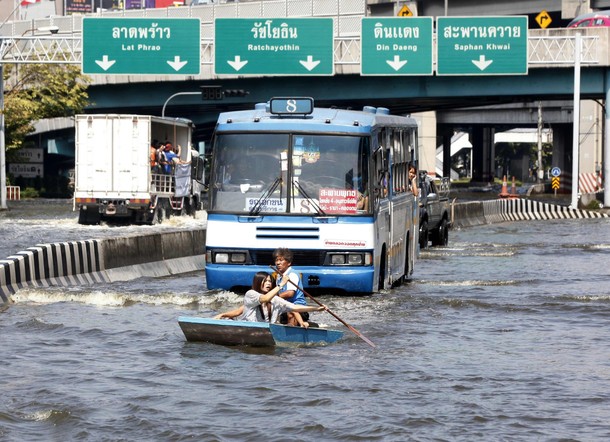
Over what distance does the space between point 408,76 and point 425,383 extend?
147ft

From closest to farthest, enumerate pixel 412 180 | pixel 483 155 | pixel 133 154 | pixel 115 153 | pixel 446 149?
pixel 412 180 → pixel 133 154 → pixel 115 153 → pixel 446 149 → pixel 483 155

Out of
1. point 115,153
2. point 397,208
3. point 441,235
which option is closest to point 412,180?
point 397,208

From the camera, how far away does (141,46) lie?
53.1m

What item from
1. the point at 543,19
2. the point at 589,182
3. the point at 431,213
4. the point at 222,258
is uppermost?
the point at 543,19

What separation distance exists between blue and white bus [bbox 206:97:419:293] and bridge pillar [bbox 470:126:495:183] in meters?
111

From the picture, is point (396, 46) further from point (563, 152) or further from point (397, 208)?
point (563, 152)

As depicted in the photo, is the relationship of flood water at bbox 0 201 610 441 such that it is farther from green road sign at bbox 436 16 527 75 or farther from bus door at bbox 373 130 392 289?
green road sign at bbox 436 16 527 75

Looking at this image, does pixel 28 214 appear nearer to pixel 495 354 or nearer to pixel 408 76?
pixel 408 76

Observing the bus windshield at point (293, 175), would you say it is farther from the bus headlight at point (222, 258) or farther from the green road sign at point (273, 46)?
the green road sign at point (273, 46)

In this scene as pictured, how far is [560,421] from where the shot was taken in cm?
1159

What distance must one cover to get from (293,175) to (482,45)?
35.9 metres

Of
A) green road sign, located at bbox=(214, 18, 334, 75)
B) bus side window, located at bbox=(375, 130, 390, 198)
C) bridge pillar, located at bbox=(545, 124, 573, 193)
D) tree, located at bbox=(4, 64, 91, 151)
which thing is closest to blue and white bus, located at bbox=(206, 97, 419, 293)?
bus side window, located at bbox=(375, 130, 390, 198)

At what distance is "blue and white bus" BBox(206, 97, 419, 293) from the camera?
19234 mm

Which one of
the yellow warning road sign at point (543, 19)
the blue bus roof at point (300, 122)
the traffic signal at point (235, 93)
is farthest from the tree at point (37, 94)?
the blue bus roof at point (300, 122)
